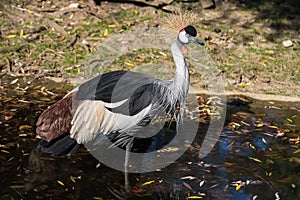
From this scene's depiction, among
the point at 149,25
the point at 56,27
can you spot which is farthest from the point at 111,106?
the point at 149,25

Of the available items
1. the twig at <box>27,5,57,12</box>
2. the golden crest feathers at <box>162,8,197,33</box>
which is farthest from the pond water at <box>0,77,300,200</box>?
the twig at <box>27,5,57,12</box>

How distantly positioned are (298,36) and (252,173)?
16.5ft

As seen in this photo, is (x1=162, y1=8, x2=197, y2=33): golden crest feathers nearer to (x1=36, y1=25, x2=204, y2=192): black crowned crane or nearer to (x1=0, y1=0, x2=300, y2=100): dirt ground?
(x1=36, y1=25, x2=204, y2=192): black crowned crane

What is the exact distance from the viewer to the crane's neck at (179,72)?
555 centimetres

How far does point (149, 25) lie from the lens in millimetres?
9883

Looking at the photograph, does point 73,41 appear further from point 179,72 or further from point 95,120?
point 179,72

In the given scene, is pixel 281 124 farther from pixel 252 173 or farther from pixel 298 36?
pixel 298 36

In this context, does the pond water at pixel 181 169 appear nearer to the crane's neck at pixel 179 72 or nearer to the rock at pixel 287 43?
the crane's neck at pixel 179 72

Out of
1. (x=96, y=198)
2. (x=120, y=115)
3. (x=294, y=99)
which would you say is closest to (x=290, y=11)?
(x=294, y=99)

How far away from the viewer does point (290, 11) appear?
35.0 feet

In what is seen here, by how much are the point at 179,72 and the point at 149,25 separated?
4.50 m

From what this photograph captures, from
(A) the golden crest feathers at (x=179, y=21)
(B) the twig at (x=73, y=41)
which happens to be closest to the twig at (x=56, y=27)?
(B) the twig at (x=73, y=41)

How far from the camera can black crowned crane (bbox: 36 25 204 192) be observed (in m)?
5.52

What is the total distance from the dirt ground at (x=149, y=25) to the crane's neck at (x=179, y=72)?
2.50 meters
